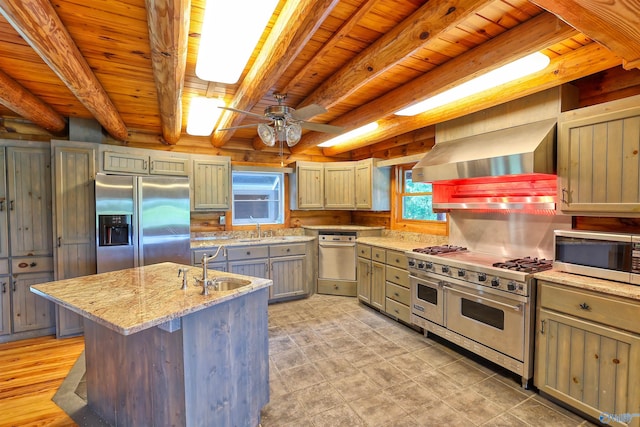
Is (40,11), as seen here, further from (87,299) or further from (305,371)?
(305,371)

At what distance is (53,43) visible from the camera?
1699 millimetres

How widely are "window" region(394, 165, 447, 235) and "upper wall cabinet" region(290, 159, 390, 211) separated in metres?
0.19

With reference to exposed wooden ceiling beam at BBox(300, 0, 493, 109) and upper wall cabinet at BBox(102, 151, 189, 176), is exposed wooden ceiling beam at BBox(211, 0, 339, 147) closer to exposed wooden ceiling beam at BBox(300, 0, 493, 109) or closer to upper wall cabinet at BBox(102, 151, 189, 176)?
exposed wooden ceiling beam at BBox(300, 0, 493, 109)

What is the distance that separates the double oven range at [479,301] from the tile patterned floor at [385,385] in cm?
22

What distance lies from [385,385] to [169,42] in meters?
2.83

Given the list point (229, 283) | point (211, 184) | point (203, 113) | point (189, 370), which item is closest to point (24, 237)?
point (211, 184)

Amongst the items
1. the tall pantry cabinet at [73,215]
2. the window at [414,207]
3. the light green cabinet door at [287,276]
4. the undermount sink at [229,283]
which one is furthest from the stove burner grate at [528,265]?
the tall pantry cabinet at [73,215]

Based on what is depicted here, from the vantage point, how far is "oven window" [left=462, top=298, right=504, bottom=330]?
2.59m

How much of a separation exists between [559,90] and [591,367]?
2.13 m

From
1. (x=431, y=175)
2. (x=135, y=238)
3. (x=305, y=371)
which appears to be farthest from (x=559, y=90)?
(x=135, y=238)

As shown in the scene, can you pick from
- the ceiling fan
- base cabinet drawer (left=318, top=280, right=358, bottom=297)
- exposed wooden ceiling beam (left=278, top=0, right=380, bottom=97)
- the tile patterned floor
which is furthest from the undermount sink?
base cabinet drawer (left=318, top=280, right=358, bottom=297)

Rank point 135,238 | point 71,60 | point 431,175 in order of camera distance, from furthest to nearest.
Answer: point 135,238
point 431,175
point 71,60

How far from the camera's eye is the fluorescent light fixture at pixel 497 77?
211 centimetres

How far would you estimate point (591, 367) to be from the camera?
80.6 inches
